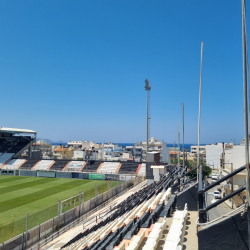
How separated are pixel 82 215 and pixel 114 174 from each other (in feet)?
64.8

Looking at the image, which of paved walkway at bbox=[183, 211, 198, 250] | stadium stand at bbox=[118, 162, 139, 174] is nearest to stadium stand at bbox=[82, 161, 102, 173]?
stadium stand at bbox=[118, 162, 139, 174]

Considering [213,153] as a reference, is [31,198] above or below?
below

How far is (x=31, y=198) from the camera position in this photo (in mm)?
27453

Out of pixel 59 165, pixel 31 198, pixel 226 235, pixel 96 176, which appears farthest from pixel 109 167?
pixel 226 235

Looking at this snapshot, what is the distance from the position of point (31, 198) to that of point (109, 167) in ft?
64.8

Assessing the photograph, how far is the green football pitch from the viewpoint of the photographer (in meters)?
16.5

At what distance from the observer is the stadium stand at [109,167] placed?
1737 inches

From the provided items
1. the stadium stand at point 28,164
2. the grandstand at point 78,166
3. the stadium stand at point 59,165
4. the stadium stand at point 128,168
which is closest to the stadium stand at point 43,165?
the grandstand at point 78,166

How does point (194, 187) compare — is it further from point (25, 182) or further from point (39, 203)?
point (25, 182)

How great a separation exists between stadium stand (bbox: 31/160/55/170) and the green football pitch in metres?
5.14

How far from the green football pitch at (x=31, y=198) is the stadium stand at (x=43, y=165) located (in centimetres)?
514

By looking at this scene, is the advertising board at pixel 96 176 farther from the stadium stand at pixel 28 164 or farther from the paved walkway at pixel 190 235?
the paved walkway at pixel 190 235

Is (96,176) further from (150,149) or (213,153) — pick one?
(150,149)

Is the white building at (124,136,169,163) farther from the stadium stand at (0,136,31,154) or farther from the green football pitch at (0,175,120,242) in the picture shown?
the green football pitch at (0,175,120,242)
